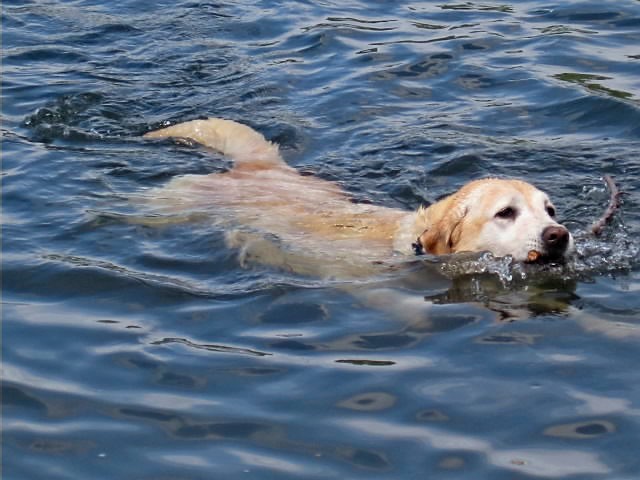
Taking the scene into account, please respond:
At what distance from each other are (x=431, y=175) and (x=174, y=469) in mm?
5001

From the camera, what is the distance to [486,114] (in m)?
9.99

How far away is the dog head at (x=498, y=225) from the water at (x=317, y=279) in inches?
4.8

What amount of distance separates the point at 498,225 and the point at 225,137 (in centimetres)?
288

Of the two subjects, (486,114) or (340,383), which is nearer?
(340,383)

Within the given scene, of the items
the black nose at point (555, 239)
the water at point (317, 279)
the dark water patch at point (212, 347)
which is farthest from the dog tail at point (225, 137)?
the dark water patch at point (212, 347)

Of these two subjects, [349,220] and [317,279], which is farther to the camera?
[349,220]

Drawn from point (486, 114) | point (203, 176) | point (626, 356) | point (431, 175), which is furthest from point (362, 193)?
point (626, 356)

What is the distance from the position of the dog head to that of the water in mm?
123

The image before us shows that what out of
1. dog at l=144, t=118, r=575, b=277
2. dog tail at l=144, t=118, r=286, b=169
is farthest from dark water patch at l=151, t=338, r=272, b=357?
dog tail at l=144, t=118, r=286, b=169

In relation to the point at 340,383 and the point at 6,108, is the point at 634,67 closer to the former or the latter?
the point at 6,108

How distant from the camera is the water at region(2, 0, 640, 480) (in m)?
4.70

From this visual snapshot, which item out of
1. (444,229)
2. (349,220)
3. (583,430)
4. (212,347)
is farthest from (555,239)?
(212,347)

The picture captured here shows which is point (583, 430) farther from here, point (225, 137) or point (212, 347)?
point (225, 137)

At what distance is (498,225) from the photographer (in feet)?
23.2
